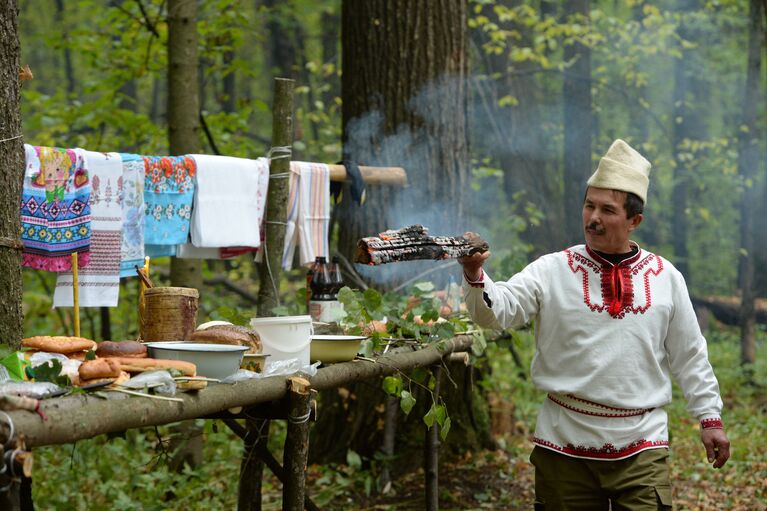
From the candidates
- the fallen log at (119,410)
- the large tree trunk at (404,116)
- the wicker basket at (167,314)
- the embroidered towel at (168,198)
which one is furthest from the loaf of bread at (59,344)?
the large tree trunk at (404,116)

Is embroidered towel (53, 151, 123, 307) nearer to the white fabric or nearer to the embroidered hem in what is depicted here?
the white fabric

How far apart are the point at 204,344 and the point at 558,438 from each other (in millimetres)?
1634

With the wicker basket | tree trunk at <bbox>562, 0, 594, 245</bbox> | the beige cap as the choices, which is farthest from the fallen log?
tree trunk at <bbox>562, 0, 594, 245</bbox>

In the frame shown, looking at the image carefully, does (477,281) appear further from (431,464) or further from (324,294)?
(431,464)

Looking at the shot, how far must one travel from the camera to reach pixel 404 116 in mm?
6398

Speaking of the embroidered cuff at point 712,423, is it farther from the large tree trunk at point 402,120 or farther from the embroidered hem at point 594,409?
the large tree trunk at point 402,120

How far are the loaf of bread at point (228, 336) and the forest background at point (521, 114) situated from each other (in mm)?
2901

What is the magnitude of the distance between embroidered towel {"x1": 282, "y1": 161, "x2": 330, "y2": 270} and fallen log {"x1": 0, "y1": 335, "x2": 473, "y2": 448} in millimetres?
2039

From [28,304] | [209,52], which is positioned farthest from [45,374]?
[28,304]

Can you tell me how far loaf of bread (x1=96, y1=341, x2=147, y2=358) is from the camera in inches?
104

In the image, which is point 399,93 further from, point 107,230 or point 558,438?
point 558,438

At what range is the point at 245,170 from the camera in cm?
483

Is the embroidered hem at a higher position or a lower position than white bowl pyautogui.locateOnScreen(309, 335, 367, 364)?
lower

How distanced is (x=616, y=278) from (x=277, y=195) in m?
2.02
